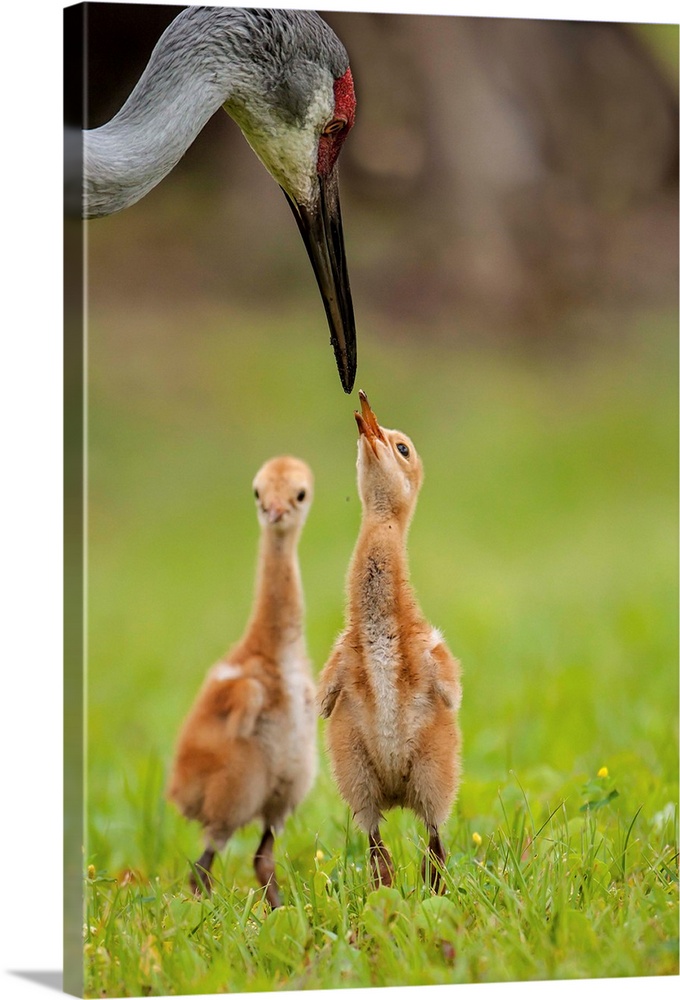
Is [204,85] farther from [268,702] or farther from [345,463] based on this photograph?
[268,702]

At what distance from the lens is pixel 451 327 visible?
457cm

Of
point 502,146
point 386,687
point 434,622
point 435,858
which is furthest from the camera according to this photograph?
point 502,146

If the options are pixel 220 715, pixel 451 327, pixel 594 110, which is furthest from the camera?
pixel 451 327

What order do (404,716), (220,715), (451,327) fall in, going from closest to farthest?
1. (404,716)
2. (220,715)
3. (451,327)

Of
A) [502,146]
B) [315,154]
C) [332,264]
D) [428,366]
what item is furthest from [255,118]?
[428,366]

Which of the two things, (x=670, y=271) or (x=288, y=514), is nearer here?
(x=288, y=514)

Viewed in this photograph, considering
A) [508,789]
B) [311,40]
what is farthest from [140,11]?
[508,789]

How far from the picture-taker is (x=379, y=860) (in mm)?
3635

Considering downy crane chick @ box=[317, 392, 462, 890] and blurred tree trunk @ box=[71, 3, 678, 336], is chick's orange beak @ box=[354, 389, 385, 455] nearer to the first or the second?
downy crane chick @ box=[317, 392, 462, 890]

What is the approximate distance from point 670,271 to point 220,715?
1636mm

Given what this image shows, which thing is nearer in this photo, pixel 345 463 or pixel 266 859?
pixel 266 859

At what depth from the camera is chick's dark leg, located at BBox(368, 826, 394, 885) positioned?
3615 mm

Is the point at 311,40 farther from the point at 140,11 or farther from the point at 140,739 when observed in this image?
the point at 140,739

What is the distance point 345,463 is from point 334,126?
2.76ft
